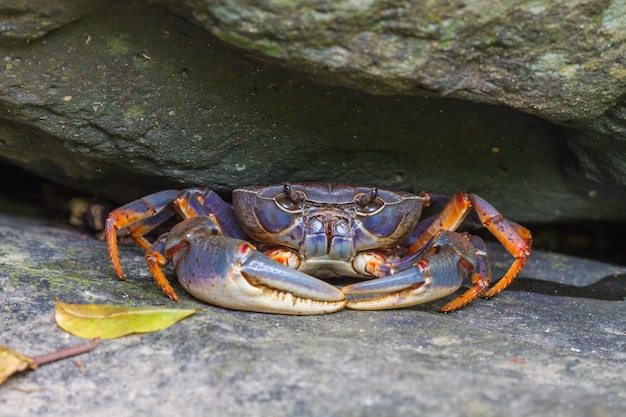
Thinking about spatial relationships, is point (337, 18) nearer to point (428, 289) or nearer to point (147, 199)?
point (428, 289)

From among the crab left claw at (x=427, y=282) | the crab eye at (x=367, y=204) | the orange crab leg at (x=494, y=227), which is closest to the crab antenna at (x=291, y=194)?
the crab eye at (x=367, y=204)

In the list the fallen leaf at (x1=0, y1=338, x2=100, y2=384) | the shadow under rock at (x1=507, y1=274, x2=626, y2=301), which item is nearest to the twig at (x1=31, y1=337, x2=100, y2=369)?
the fallen leaf at (x1=0, y1=338, x2=100, y2=384)

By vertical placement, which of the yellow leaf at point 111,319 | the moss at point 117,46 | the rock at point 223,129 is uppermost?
the moss at point 117,46

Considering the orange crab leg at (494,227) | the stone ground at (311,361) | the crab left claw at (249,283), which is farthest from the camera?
the orange crab leg at (494,227)

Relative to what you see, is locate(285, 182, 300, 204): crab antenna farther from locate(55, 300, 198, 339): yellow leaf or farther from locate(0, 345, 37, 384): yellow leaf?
locate(0, 345, 37, 384): yellow leaf

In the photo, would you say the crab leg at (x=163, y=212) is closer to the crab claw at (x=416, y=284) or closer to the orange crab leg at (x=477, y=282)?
the crab claw at (x=416, y=284)

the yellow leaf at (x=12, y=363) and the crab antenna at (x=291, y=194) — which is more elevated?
the crab antenna at (x=291, y=194)

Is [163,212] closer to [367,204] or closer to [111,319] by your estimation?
[367,204]

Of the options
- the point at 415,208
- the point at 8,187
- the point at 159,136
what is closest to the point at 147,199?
the point at 159,136
